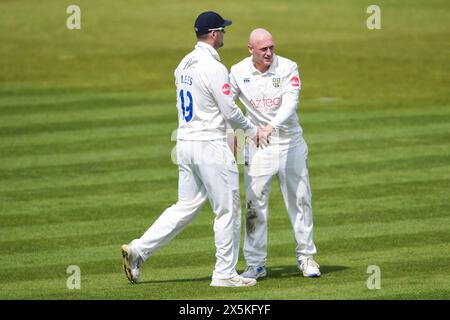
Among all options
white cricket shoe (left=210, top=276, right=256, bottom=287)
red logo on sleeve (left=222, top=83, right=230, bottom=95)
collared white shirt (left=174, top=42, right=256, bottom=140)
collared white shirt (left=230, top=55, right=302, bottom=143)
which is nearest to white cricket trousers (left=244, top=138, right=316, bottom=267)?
collared white shirt (left=230, top=55, right=302, bottom=143)

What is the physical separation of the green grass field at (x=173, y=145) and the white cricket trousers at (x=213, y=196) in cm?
38

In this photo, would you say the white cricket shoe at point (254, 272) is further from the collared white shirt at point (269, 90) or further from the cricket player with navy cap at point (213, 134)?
the collared white shirt at point (269, 90)

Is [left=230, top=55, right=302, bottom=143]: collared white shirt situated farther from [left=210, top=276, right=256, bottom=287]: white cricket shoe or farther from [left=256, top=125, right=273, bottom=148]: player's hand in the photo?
[left=210, top=276, right=256, bottom=287]: white cricket shoe

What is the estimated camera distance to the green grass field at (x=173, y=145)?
1029 centimetres

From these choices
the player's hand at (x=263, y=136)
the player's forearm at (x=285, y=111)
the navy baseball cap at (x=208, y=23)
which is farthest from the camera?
the player's forearm at (x=285, y=111)

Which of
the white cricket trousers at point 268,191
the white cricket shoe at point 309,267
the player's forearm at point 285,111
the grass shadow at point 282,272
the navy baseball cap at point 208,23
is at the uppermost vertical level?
the navy baseball cap at point 208,23

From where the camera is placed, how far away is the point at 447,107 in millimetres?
18828

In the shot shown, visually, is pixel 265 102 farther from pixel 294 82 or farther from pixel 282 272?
pixel 282 272

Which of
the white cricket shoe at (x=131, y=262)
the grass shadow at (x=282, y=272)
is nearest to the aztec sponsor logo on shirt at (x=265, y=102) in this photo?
the grass shadow at (x=282, y=272)

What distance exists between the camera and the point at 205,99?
9.32m

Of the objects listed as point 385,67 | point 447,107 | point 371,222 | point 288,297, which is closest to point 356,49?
point 385,67

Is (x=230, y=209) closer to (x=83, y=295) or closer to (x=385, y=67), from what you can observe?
(x=83, y=295)

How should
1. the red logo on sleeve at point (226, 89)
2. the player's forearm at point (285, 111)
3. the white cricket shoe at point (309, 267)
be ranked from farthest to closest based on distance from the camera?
the white cricket shoe at point (309, 267), the player's forearm at point (285, 111), the red logo on sleeve at point (226, 89)

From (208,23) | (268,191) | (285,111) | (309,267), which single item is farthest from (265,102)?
(309,267)
